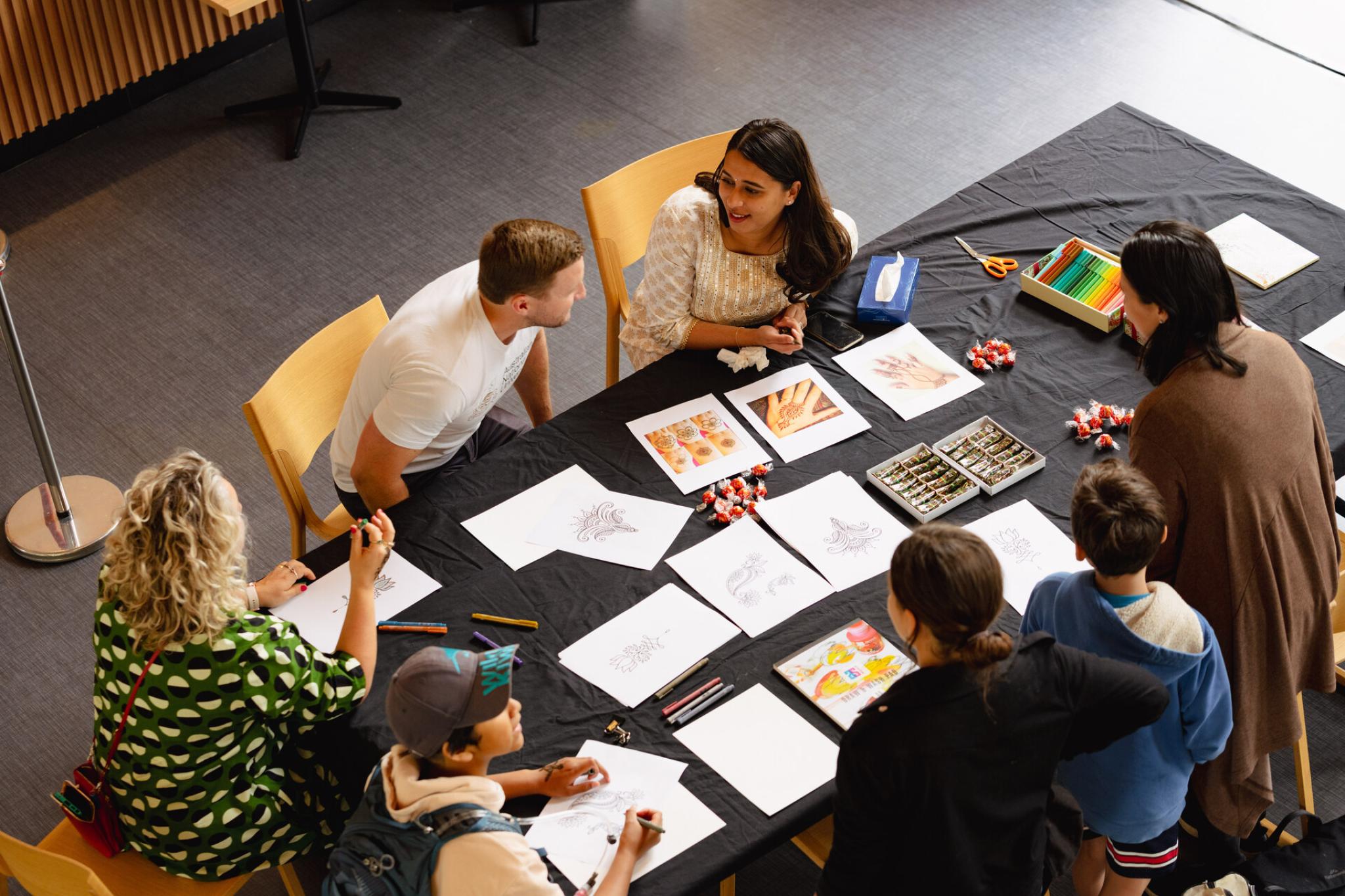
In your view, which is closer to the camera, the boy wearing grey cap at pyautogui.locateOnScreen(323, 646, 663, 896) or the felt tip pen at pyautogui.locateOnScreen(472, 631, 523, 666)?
the boy wearing grey cap at pyautogui.locateOnScreen(323, 646, 663, 896)

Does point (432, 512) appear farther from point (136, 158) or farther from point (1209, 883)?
point (136, 158)

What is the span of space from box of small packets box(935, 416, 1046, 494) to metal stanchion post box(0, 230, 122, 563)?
2667mm

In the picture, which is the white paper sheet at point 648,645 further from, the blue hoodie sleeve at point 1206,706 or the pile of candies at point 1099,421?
the pile of candies at point 1099,421

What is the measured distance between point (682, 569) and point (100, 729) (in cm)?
125

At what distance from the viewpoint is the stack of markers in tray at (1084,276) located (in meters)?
3.37

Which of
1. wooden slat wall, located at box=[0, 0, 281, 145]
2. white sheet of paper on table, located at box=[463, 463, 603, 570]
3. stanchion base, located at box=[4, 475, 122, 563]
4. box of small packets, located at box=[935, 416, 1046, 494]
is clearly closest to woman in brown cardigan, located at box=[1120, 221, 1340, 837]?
box of small packets, located at box=[935, 416, 1046, 494]

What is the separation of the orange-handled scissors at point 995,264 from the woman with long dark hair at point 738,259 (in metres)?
0.41

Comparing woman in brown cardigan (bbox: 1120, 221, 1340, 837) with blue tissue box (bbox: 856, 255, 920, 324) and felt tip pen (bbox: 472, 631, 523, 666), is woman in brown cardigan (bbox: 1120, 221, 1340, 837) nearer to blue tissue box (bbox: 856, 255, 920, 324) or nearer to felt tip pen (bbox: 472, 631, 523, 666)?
blue tissue box (bbox: 856, 255, 920, 324)

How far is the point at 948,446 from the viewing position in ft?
10.0

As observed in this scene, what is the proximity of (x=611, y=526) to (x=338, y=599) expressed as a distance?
2.08 ft

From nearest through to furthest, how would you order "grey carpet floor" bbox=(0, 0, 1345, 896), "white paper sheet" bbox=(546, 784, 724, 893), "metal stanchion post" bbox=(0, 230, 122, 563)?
"white paper sheet" bbox=(546, 784, 724, 893)
"metal stanchion post" bbox=(0, 230, 122, 563)
"grey carpet floor" bbox=(0, 0, 1345, 896)

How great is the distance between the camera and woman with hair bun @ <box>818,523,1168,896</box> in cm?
201

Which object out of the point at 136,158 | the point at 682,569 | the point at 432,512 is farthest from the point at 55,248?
the point at 682,569

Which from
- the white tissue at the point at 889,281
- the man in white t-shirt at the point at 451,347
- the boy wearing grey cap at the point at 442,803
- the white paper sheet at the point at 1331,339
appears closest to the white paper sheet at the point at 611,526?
the man in white t-shirt at the point at 451,347
